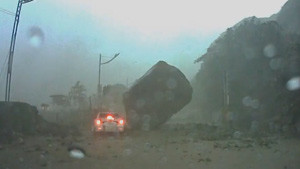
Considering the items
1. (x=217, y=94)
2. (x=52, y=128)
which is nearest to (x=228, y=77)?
(x=217, y=94)

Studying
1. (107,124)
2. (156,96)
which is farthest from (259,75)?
(107,124)

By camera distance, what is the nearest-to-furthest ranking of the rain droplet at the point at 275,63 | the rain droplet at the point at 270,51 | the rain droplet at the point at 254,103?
the rain droplet at the point at 275,63
the rain droplet at the point at 270,51
the rain droplet at the point at 254,103

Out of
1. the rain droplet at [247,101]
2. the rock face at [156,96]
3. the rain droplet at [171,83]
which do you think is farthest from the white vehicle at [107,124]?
the rain droplet at [247,101]

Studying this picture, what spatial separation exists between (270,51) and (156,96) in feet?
33.5

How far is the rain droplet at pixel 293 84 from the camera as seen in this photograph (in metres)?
25.9

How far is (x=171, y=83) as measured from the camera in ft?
119

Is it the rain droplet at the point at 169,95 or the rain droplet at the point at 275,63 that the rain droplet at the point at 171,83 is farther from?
the rain droplet at the point at 275,63

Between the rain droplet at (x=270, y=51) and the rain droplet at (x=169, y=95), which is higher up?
the rain droplet at (x=270, y=51)

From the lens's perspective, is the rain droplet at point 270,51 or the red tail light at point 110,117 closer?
the red tail light at point 110,117

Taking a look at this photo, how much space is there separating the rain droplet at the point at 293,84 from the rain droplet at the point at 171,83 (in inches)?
452

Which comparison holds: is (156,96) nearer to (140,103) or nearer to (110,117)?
(140,103)

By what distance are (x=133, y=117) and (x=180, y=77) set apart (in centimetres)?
526

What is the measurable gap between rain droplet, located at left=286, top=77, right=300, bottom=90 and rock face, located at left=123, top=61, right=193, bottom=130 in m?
11.3

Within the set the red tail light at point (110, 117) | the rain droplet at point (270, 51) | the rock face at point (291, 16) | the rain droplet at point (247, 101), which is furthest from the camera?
the rock face at point (291, 16)
